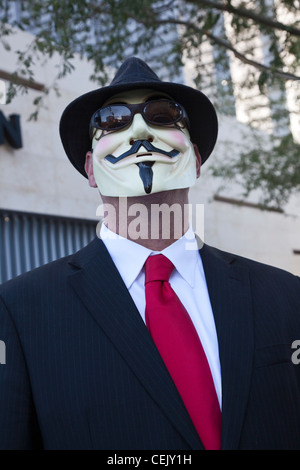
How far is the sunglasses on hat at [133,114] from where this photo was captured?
277cm

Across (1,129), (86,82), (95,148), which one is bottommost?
(95,148)

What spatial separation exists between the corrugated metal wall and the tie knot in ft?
22.1

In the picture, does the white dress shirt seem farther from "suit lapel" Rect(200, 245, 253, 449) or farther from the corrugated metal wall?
the corrugated metal wall

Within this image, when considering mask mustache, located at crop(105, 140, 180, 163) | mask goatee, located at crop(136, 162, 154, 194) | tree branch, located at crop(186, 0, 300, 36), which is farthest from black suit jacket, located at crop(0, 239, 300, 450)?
tree branch, located at crop(186, 0, 300, 36)

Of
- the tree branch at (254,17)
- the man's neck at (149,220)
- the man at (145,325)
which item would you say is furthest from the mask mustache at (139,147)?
the tree branch at (254,17)

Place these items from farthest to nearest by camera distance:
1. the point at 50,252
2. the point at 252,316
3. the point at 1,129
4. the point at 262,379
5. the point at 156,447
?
the point at 50,252
the point at 1,129
the point at 252,316
the point at 262,379
the point at 156,447

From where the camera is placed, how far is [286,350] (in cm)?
248

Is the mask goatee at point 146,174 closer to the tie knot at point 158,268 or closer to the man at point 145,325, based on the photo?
the man at point 145,325

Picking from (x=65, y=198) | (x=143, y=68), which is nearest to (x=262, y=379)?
(x=143, y=68)

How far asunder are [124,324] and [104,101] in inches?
42.4

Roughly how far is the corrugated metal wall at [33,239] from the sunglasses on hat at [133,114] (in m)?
6.59

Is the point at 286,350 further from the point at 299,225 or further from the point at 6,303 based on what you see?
the point at 299,225

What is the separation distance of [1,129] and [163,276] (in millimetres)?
7302

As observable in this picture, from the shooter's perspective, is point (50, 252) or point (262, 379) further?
point (50, 252)
